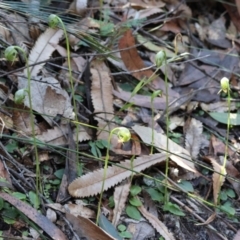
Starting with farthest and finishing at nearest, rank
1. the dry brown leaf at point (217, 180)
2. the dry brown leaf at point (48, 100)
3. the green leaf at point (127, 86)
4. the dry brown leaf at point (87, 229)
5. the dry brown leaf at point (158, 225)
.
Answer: the green leaf at point (127, 86) → the dry brown leaf at point (48, 100) → the dry brown leaf at point (217, 180) → the dry brown leaf at point (158, 225) → the dry brown leaf at point (87, 229)

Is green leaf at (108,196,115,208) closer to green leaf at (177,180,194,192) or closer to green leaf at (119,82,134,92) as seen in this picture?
green leaf at (177,180,194,192)

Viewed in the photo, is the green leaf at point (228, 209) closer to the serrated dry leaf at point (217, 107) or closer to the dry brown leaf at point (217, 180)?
the dry brown leaf at point (217, 180)

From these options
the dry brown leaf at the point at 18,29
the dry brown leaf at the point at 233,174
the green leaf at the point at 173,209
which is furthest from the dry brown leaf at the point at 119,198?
the dry brown leaf at the point at 18,29

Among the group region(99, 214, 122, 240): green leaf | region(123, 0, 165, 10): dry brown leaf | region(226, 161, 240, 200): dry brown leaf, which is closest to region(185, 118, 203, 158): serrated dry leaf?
region(226, 161, 240, 200): dry brown leaf

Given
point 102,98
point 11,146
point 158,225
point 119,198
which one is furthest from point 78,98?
point 158,225

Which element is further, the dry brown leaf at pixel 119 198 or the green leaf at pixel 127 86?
the green leaf at pixel 127 86

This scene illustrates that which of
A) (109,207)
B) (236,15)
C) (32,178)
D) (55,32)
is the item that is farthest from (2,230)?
(236,15)

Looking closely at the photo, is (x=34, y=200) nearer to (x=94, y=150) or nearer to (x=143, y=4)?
(x=94, y=150)

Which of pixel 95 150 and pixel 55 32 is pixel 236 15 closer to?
pixel 55 32
